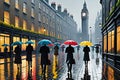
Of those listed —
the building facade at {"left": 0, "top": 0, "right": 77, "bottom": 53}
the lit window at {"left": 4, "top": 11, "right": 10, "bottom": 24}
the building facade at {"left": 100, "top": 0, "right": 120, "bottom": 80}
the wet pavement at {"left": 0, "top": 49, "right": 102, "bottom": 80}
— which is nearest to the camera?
the wet pavement at {"left": 0, "top": 49, "right": 102, "bottom": 80}

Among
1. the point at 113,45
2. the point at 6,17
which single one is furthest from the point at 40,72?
the point at 6,17

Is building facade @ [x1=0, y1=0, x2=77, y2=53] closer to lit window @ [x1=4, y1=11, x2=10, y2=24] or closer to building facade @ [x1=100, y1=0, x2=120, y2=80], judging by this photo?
lit window @ [x1=4, y1=11, x2=10, y2=24]

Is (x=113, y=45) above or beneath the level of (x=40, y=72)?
above

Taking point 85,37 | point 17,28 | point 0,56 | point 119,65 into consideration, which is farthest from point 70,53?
point 85,37

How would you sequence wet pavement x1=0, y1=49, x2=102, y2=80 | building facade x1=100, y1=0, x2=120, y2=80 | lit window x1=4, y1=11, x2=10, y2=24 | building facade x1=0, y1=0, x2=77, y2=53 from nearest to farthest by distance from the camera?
1. wet pavement x1=0, y1=49, x2=102, y2=80
2. building facade x1=100, y1=0, x2=120, y2=80
3. building facade x1=0, y1=0, x2=77, y2=53
4. lit window x1=4, y1=11, x2=10, y2=24

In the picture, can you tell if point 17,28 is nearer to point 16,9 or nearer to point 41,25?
point 16,9

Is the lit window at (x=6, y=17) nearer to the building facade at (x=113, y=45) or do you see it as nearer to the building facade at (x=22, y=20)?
the building facade at (x=22, y=20)

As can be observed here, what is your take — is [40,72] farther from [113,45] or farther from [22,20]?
[22,20]

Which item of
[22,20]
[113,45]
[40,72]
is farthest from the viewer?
[22,20]

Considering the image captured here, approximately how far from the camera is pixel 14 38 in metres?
39.6

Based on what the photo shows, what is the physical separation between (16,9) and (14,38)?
5155mm

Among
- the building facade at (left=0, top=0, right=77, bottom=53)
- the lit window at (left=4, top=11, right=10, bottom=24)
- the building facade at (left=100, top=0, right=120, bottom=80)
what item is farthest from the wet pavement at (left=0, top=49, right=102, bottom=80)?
the lit window at (left=4, top=11, right=10, bottom=24)

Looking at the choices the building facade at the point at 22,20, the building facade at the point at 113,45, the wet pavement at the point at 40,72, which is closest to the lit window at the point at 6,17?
the building facade at the point at 22,20

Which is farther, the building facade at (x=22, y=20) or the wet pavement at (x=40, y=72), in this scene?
the building facade at (x=22, y=20)
